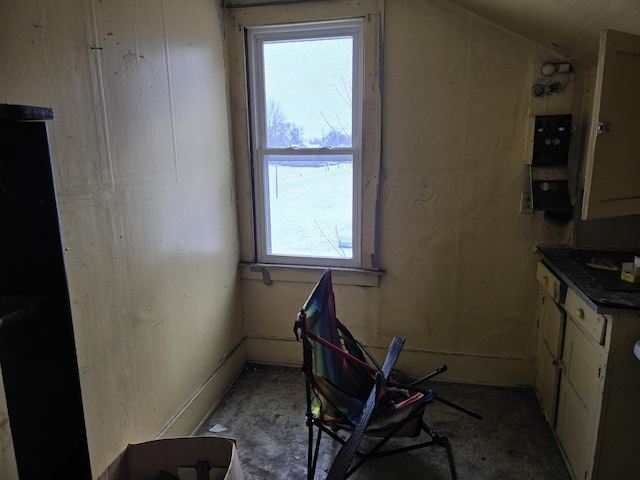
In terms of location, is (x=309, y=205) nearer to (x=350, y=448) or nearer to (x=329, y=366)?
(x=329, y=366)

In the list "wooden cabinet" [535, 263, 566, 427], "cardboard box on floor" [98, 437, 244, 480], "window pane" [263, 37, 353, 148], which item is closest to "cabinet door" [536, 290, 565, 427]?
"wooden cabinet" [535, 263, 566, 427]

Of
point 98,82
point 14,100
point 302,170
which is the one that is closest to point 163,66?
point 98,82

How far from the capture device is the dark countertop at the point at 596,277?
167 centimetres

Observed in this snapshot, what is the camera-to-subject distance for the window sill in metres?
2.85

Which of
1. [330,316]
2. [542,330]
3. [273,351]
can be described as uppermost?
[330,316]

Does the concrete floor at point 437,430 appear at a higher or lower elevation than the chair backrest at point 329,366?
lower

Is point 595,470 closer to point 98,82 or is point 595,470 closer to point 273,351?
point 273,351

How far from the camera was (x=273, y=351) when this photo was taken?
3105mm

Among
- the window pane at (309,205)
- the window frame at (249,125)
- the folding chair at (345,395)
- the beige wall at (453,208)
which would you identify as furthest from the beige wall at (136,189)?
the beige wall at (453,208)

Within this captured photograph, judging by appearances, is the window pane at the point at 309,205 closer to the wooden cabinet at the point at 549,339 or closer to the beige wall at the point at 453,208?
the beige wall at the point at 453,208

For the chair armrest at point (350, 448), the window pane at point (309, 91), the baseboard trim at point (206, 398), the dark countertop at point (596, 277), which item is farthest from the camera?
the window pane at point (309, 91)

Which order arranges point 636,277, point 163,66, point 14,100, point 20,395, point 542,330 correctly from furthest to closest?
1. point 542,330
2. point 163,66
3. point 636,277
4. point 14,100
5. point 20,395

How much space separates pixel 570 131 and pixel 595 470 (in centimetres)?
167

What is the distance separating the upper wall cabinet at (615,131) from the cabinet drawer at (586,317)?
15.2 inches
